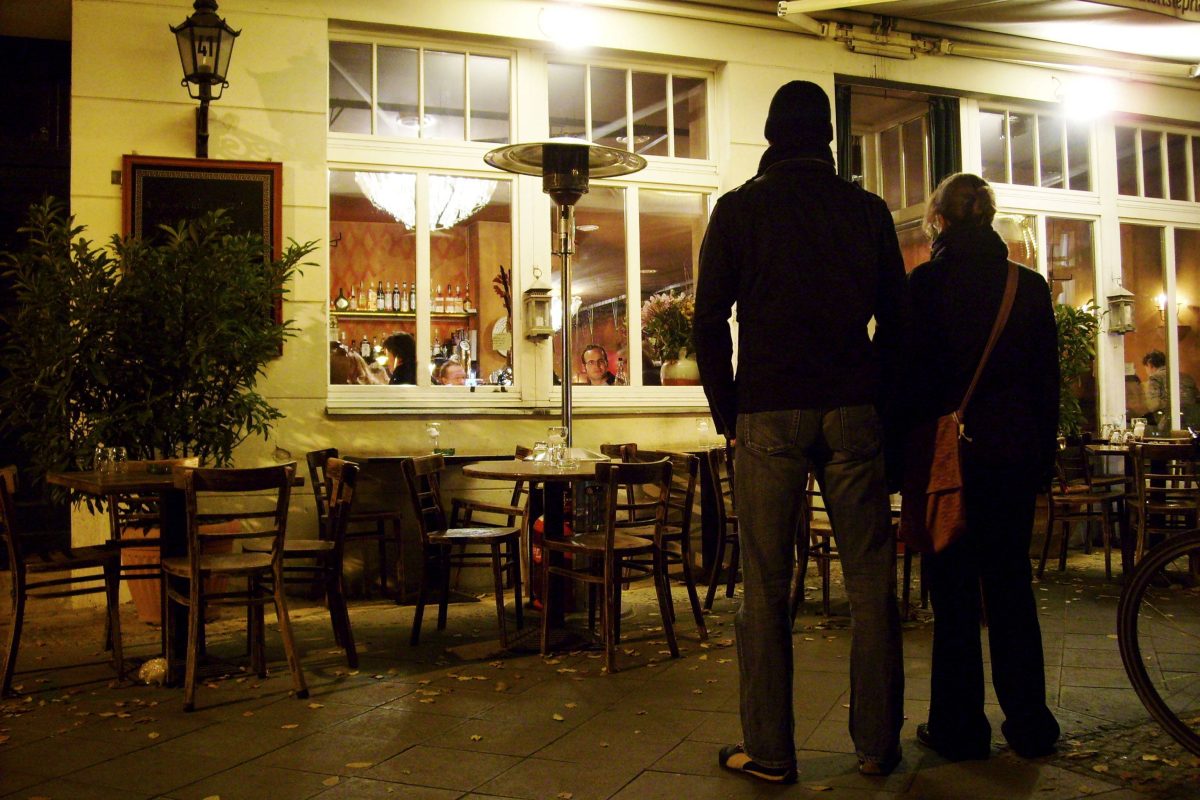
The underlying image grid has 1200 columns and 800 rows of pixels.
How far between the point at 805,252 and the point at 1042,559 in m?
4.47

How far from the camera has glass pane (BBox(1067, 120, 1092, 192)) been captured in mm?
8844

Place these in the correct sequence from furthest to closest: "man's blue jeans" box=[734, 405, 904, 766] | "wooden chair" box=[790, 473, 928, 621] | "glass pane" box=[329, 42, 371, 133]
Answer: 1. "glass pane" box=[329, 42, 371, 133]
2. "wooden chair" box=[790, 473, 928, 621]
3. "man's blue jeans" box=[734, 405, 904, 766]

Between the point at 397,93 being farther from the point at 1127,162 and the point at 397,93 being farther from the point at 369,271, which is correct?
the point at 1127,162

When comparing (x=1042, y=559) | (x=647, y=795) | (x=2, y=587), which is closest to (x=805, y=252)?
(x=647, y=795)

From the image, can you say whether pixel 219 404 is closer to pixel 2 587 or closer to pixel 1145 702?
pixel 2 587

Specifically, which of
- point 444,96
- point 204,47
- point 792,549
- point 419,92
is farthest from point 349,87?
point 792,549

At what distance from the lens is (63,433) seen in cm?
475

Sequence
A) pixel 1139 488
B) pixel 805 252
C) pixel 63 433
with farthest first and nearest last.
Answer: pixel 1139 488 < pixel 63 433 < pixel 805 252

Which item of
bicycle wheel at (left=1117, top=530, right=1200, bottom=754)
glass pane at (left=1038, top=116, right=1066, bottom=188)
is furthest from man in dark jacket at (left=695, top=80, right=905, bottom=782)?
glass pane at (left=1038, top=116, right=1066, bottom=188)

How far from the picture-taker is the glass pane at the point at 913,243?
30.4 feet

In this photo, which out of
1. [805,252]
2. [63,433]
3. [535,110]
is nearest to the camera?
[805,252]

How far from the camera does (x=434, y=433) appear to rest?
623 centimetres

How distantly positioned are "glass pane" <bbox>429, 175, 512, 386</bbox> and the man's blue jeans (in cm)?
416

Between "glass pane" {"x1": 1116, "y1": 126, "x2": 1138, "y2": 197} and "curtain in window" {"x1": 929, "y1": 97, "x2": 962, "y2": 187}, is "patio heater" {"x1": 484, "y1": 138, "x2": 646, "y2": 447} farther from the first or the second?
"glass pane" {"x1": 1116, "y1": 126, "x2": 1138, "y2": 197}
